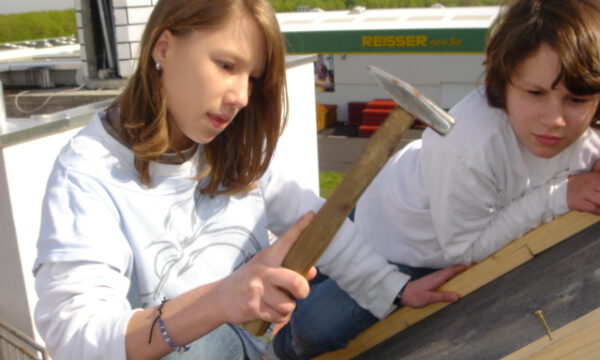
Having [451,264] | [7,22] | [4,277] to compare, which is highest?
[451,264]

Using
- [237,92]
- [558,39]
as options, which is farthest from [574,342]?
[558,39]

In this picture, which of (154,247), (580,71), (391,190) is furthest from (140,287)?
(580,71)

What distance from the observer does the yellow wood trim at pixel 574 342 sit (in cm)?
107

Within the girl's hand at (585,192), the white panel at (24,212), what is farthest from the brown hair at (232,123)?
the white panel at (24,212)

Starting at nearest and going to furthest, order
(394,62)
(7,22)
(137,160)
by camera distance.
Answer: (137,160) < (394,62) < (7,22)

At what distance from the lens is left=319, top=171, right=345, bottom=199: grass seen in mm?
12315

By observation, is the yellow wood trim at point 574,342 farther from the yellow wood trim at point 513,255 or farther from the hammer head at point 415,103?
the yellow wood trim at point 513,255

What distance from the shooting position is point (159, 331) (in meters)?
1.39

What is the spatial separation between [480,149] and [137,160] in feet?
3.60

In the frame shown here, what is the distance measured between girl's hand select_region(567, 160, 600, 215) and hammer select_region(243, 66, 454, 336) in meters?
0.74

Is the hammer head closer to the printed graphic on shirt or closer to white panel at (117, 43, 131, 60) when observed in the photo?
the printed graphic on shirt

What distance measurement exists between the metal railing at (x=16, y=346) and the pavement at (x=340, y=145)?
1047cm

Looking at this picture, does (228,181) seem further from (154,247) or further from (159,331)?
(159,331)

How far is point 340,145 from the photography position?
18203mm
